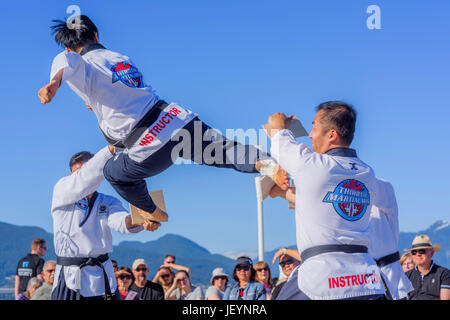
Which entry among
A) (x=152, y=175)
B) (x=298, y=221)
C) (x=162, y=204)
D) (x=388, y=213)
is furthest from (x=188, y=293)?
(x=298, y=221)

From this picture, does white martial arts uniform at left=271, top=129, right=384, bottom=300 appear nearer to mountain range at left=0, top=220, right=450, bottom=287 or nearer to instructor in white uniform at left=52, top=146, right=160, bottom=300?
instructor in white uniform at left=52, top=146, right=160, bottom=300

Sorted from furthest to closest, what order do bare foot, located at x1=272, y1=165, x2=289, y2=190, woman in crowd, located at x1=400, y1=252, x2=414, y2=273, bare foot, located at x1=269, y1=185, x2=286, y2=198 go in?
woman in crowd, located at x1=400, y1=252, x2=414, y2=273, bare foot, located at x1=269, y1=185, x2=286, y2=198, bare foot, located at x1=272, y1=165, x2=289, y2=190

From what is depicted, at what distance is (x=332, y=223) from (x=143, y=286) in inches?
246

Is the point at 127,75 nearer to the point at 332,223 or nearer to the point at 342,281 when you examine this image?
the point at 332,223

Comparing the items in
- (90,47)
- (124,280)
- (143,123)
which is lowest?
(124,280)

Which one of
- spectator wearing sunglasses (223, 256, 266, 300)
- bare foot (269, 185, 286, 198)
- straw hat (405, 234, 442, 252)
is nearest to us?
bare foot (269, 185, 286, 198)

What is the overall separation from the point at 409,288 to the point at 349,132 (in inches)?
87.1

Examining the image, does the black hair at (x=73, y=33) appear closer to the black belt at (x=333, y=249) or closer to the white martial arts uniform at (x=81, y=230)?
the white martial arts uniform at (x=81, y=230)

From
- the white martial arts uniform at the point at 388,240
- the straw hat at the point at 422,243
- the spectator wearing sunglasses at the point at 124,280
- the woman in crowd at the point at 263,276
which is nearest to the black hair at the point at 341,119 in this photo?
the white martial arts uniform at the point at 388,240

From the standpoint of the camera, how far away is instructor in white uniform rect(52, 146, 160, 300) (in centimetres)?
632

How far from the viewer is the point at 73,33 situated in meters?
5.37

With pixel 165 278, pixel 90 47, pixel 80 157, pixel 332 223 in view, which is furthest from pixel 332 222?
pixel 165 278

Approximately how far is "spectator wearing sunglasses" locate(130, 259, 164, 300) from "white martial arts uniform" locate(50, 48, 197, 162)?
4.55m

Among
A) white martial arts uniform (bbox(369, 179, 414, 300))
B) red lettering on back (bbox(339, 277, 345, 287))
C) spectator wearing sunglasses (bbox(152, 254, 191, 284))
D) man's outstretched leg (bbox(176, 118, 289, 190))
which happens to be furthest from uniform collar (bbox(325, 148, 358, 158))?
spectator wearing sunglasses (bbox(152, 254, 191, 284))
